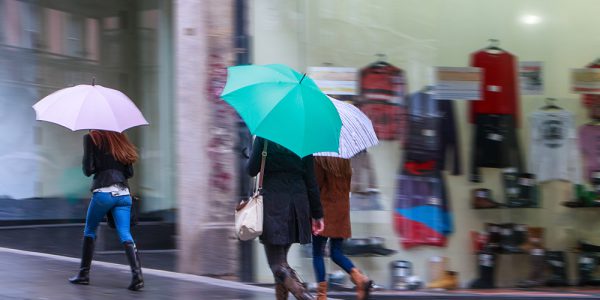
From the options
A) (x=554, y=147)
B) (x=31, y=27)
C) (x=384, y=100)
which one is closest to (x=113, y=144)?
(x=384, y=100)

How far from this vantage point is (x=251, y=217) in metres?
5.62

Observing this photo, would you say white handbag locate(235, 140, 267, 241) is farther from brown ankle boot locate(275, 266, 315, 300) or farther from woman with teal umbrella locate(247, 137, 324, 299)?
brown ankle boot locate(275, 266, 315, 300)

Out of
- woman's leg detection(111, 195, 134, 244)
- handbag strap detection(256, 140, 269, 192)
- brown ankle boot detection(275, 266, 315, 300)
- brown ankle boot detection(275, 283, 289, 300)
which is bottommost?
brown ankle boot detection(275, 283, 289, 300)

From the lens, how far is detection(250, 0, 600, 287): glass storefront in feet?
27.8

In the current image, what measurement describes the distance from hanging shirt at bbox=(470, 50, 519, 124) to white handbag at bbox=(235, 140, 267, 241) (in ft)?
11.7

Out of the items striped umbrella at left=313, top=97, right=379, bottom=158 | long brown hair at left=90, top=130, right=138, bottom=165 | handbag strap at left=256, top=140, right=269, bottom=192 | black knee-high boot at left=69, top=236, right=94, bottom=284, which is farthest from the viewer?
black knee-high boot at left=69, top=236, right=94, bottom=284

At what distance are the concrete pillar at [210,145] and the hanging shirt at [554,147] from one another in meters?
3.16

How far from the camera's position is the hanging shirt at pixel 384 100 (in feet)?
27.8

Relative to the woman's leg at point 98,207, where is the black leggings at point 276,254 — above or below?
below

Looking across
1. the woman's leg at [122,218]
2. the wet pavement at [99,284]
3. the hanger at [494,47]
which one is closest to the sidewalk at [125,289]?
the wet pavement at [99,284]

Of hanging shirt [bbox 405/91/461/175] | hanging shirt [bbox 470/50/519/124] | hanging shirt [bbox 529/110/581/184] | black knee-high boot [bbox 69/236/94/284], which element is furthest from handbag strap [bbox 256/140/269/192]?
hanging shirt [bbox 529/110/581/184]

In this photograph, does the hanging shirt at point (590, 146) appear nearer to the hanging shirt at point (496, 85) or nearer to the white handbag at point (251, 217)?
the hanging shirt at point (496, 85)

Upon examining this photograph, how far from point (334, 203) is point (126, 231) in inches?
71.7

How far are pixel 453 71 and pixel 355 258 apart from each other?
2.20 metres
